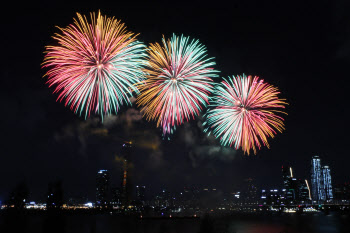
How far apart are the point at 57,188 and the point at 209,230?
380ft

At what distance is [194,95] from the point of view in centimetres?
2670

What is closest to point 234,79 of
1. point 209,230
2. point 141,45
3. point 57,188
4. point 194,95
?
point 194,95

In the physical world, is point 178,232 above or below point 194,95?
below

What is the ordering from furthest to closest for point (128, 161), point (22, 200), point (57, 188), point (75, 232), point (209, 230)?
1. point (128, 161)
2. point (22, 200)
3. point (57, 188)
4. point (75, 232)
5. point (209, 230)

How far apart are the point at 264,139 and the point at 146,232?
65.1 m

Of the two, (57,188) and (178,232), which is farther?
(57,188)

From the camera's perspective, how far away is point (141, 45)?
81.8 feet

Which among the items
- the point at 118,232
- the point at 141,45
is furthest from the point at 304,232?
the point at 141,45

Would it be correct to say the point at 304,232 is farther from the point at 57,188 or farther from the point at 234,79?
the point at 57,188

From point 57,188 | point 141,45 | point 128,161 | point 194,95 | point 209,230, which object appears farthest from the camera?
point 128,161

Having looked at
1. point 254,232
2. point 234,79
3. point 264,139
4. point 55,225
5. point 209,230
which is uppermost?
point 234,79

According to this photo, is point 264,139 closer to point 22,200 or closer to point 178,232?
point 178,232

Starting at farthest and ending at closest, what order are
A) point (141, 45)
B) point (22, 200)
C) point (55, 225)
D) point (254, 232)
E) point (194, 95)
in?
1. point (22, 200)
2. point (254, 232)
3. point (55, 225)
4. point (194, 95)
5. point (141, 45)

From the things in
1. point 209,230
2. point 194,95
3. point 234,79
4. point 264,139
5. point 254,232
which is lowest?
point 254,232
